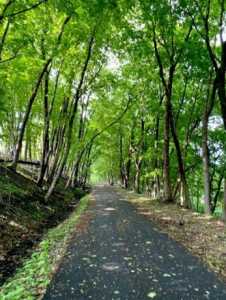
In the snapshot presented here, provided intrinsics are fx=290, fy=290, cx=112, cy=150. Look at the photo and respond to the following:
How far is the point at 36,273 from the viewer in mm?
5852

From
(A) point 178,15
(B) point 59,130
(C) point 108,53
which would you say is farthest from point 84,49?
(A) point 178,15

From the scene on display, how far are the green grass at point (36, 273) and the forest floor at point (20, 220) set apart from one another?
29 cm

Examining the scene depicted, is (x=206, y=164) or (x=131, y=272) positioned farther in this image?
(x=206, y=164)

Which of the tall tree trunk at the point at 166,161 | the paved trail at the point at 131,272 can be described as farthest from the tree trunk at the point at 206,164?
the paved trail at the point at 131,272

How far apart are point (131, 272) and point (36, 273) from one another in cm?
191

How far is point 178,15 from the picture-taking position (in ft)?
41.2

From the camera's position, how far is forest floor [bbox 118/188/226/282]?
671 centimetres

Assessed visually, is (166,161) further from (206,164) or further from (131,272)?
(131,272)

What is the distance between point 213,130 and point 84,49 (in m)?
12.7

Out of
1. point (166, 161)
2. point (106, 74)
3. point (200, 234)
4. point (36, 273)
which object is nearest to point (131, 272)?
point (36, 273)

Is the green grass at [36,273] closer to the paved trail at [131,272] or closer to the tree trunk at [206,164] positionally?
the paved trail at [131,272]

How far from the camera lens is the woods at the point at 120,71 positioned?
1130cm

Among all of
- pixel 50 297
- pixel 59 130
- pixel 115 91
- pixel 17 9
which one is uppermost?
pixel 115 91

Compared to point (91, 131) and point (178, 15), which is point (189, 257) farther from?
point (91, 131)
